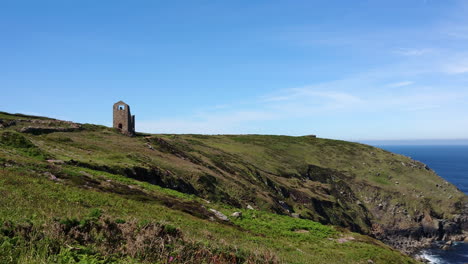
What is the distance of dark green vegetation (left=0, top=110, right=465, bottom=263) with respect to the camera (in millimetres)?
11070

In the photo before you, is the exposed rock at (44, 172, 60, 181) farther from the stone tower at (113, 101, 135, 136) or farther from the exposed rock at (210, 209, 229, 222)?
the stone tower at (113, 101, 135, 136)

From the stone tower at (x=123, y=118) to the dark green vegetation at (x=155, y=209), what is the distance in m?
3.56

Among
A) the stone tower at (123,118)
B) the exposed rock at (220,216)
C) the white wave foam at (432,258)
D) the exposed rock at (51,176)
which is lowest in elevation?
the white wave foam at (432,258)

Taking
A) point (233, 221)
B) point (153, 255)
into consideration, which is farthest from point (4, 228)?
point (233, 221)

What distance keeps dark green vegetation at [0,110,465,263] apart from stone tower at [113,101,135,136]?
11.7 ft

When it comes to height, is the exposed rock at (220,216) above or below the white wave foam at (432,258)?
above

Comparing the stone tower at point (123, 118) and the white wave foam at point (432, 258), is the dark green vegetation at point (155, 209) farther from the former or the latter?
the white wave foam at point (432, 258)

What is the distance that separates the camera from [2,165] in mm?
26031

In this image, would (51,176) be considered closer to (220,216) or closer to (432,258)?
(220,216)

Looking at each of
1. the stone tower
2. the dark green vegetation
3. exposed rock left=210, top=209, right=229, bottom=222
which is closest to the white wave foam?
the dark green vegetation

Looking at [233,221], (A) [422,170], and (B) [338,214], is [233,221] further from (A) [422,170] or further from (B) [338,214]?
(A) [422,170]

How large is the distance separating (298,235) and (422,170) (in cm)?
13163

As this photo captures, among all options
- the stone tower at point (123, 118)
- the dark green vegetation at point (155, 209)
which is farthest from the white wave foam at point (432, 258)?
the stone tower at point (123, 118)

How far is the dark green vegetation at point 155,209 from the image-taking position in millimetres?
11070
